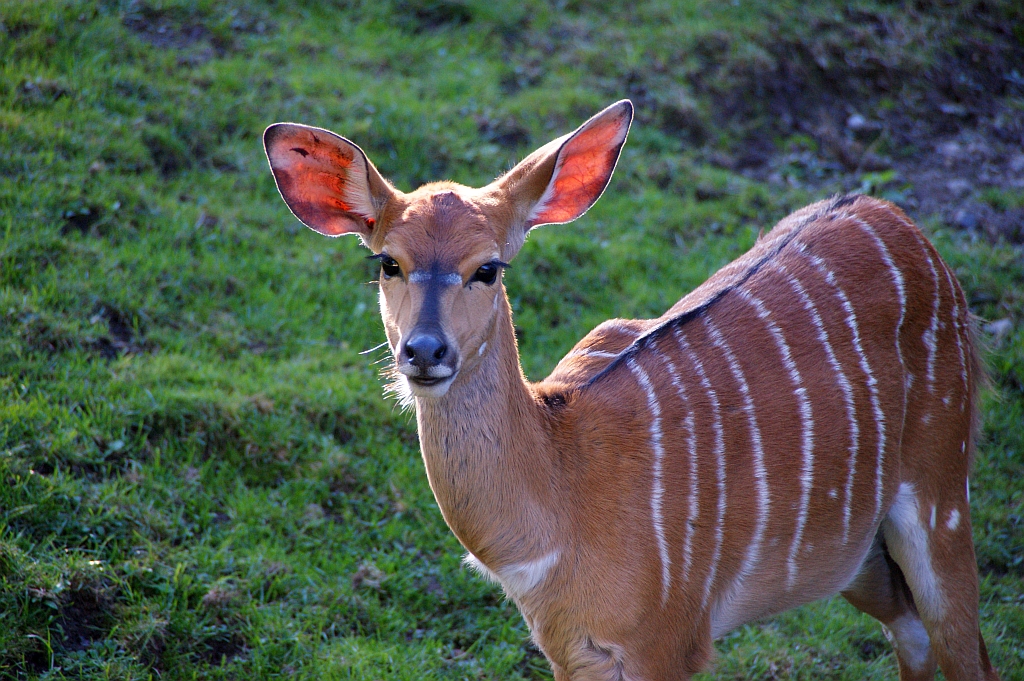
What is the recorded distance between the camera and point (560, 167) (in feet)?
9.58

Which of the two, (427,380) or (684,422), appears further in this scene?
(684,422)

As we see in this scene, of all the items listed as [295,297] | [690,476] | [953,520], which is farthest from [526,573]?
[295,297]

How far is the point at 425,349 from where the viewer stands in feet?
8.11

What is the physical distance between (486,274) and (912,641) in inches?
85.4

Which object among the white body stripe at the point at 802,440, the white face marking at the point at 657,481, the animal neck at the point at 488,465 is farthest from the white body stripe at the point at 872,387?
the animal neck at the point at 488,465

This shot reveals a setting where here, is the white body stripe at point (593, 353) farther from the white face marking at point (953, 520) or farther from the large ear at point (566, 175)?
the white face marking at point (953, 520)

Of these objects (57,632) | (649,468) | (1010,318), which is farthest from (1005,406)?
(57,632)

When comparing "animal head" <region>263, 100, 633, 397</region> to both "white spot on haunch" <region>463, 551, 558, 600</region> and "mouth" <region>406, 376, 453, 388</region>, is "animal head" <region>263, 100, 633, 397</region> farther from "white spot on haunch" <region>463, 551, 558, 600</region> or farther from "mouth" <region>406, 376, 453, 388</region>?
"white spot on haunch" <region>463, 551, 558, 600</region>

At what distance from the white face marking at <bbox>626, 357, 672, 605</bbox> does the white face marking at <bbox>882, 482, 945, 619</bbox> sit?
3.17 feet

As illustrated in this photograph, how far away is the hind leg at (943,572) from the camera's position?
328cm

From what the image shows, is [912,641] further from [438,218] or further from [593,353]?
[438,218]

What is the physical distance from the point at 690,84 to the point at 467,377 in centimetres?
487

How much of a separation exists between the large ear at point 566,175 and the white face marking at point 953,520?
5.40ft

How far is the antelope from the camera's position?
2.72 m
